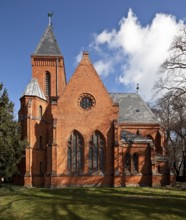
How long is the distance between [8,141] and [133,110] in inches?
751

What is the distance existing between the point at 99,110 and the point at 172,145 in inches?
794

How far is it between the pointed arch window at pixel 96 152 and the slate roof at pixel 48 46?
18.3m

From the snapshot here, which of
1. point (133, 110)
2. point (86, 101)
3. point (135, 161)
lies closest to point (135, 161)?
point (135, 161)

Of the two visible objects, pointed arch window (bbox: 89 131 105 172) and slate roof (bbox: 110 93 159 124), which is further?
slate roof (bbox: 110 93 159 124)

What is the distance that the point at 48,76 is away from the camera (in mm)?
45562

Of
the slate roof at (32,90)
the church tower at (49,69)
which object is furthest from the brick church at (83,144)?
the church tower at (49,69)

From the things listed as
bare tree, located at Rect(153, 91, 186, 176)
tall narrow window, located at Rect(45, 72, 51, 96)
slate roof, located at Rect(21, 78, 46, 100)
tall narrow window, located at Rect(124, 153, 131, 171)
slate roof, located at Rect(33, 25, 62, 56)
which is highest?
slate roof, located at Rect(33, 25, 62, 56)

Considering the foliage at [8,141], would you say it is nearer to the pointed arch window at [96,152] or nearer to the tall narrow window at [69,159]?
the tall narrow window at [69,159]

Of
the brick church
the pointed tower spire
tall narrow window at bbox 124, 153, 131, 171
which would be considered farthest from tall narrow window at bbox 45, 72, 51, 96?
tall narrow window at bbox 124, 153, 131, 171

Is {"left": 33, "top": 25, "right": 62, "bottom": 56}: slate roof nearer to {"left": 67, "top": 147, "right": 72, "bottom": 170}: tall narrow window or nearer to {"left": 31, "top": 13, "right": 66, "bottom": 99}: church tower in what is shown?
{"left": 31, "top": 13, "right": 66, "bottom": 99}: church tower

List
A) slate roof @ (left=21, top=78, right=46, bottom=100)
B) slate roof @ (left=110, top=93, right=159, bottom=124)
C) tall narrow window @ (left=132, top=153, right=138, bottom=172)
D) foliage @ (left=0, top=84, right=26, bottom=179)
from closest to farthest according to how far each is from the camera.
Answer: foliage @ (left=0, top=84, right=26, bottom=179)
tall narrow window @ (left=132, top=153, right=138, bottom=172)
slate roof @ (left=21, top=78, right=46, bottom=100)
slate roof @ (left=110, top=93, right=159, bottom=124)

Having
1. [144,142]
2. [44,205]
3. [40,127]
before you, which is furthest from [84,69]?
[44,205]

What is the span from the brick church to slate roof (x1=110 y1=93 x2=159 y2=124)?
5.53 metres

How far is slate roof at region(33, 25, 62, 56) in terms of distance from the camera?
1825 inches
